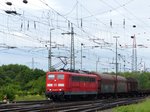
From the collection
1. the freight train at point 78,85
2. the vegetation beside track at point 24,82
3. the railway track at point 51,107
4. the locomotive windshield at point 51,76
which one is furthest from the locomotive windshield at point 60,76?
the railway track at point 51,107

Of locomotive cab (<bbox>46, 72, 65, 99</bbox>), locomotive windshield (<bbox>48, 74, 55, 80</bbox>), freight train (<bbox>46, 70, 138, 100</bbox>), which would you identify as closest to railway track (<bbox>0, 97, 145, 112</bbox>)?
locomotive cab (<bbox>46, 72, 65, 99</bbox>)

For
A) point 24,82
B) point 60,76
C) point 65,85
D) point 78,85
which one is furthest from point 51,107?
point 24,82

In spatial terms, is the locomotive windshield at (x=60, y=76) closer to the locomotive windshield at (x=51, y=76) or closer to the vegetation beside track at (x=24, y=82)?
the locomotive windshield at (x=51, y=76)

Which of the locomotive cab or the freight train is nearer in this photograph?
the locomotive cab

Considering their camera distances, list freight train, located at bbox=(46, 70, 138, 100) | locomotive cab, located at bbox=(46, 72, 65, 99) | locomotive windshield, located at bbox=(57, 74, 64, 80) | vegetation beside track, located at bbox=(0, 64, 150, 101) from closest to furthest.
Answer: locomotive cab, located at bbox=(46, 72, 65, 99)
freight train, located at bbox=(46, 70, 138, 100)
locomotive windshield, located at bbox=(57, 74, 64, 80)
vegetation beside track, located at bbox=(0, 64, 150, 101)

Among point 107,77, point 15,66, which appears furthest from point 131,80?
point 15,66

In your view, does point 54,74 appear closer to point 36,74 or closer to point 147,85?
point 147,85

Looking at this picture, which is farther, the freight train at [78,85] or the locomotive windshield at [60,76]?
the locomotive windshield at [60,76]

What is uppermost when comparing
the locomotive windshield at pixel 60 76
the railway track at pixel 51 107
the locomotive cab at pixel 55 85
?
the locomotive windshield at pixel 60 76

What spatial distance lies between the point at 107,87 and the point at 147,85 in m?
34.6

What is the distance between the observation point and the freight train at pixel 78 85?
143 feet

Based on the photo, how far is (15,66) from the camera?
133125 millimetres

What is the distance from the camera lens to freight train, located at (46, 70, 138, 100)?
43547mm

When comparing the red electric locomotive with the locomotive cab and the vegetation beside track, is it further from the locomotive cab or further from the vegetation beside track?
the vegetation beside track
